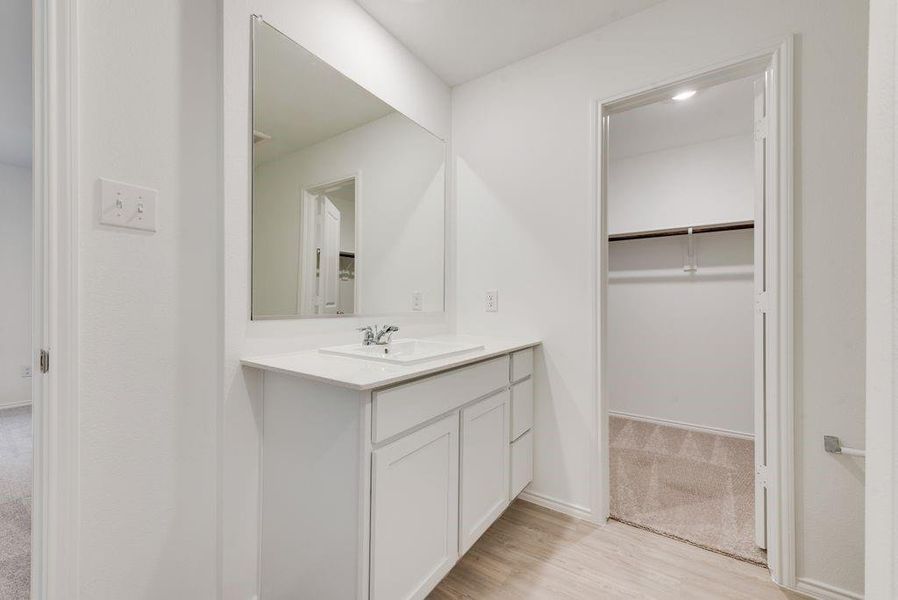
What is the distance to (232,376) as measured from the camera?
130 cm

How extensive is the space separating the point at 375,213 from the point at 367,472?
4.23ft

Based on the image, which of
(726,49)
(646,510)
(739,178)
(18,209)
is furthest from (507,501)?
(18,209)

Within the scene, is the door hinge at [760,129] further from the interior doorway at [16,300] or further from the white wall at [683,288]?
the interior doorway at [16,300]

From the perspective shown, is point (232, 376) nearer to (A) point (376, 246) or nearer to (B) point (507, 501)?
(A) point (376, 246)

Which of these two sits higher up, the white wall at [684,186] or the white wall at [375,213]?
the white wall at [684,186]

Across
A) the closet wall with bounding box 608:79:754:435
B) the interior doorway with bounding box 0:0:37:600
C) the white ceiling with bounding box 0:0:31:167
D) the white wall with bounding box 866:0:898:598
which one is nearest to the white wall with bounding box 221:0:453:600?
the interior doorway with bounding box 0:0:37:600

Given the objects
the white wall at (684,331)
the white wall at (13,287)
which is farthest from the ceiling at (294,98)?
the white wall at (13,287)

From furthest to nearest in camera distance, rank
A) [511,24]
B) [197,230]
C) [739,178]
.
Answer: [739,178] < [511,24] < [197,230]

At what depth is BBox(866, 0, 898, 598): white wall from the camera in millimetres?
526

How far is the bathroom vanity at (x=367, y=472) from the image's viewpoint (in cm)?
109

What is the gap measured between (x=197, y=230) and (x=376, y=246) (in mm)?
827

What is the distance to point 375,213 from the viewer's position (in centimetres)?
195

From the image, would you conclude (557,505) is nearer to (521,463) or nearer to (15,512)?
(521,463)

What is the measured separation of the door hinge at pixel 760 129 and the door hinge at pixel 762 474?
54.3 inches
